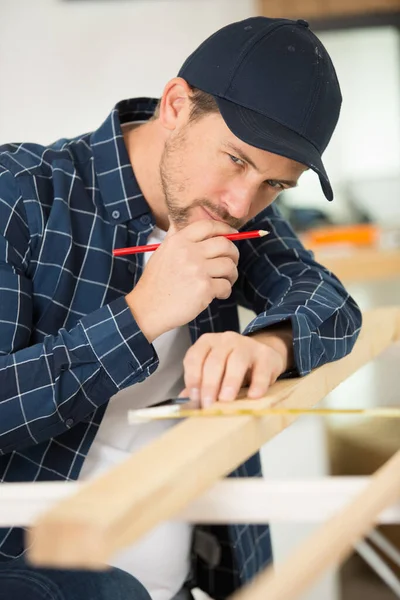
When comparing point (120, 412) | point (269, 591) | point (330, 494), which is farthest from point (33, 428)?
point (269, 591)

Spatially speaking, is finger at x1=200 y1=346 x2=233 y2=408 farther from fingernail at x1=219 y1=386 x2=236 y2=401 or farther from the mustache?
the mustache

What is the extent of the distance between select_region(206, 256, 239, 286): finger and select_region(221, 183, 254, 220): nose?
0.43 ft

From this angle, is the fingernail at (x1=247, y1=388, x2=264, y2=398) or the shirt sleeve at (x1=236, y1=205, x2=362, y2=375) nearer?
the fingernail at (x1=247, y1=388, x2=264, y2=398)

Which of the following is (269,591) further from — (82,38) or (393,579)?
(82,38)

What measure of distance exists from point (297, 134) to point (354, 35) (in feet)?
9.19

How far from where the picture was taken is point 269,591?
1.78 feet

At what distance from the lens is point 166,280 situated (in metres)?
1.07

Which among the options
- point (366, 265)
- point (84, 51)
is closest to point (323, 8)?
point (84, 51)

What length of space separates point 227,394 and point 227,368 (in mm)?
32

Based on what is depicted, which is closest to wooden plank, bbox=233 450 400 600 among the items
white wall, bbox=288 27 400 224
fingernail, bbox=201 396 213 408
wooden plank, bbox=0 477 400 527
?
wooden plank, bbox=0 477 400 527

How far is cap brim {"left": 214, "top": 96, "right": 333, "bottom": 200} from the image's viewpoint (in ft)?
3.87

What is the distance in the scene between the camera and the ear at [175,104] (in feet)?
4.23

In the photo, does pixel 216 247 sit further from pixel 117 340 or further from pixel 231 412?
pixel 231 412

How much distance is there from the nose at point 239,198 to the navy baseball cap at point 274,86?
78 millimetres
